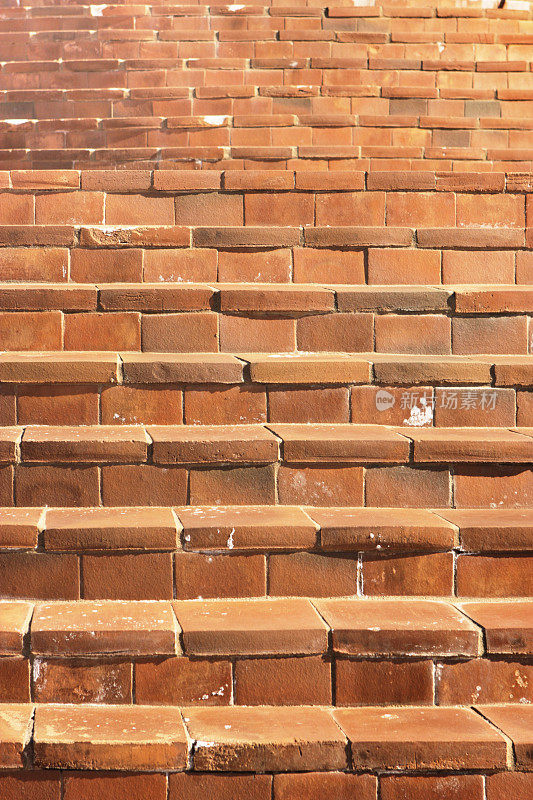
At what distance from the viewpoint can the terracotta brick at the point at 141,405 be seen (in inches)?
114

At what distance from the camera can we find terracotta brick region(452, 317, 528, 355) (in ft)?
10.7

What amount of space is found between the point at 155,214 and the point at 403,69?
3.06m

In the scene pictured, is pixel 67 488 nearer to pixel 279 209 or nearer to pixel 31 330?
pixel 31 330

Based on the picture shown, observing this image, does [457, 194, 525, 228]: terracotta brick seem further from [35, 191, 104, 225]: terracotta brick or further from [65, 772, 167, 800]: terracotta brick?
[65, 772, 167, 800]: terracotta brick

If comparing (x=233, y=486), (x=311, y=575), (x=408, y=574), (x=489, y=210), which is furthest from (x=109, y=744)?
(x=489, y=210)

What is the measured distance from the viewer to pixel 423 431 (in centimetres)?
292

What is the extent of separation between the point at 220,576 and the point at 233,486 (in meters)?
0.32

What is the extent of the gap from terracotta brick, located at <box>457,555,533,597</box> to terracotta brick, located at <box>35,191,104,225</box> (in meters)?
2.10

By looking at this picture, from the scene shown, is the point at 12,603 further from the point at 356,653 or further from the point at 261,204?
the point at 261,204

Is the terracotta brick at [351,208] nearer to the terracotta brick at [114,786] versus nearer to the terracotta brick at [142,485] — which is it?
the terracotta brick at [142,485]

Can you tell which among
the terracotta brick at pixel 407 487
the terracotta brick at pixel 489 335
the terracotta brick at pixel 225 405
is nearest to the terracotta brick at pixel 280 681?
the terracotta brick at pixel 407 487

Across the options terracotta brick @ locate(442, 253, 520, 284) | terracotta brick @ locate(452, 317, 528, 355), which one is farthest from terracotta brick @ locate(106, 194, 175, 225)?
terracotta brick @ locate(452, 317, 528, 355)

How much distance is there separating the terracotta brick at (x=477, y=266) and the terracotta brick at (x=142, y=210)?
3.88 feet

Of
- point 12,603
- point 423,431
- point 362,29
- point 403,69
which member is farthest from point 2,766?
point 362,29
